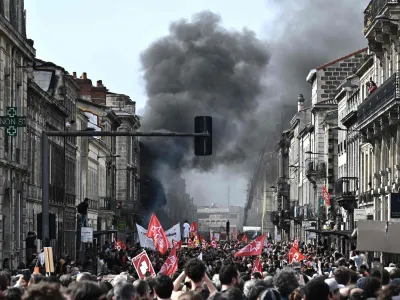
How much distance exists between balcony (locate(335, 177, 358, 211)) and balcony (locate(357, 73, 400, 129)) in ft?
47.9

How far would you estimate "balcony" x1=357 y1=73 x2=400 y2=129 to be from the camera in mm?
48531

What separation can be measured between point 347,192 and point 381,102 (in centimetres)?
2280

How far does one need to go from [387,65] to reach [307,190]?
60.0 metres

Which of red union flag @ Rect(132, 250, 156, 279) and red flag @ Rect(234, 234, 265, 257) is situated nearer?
red union flag @ Rect(132, 250, 156, 279)

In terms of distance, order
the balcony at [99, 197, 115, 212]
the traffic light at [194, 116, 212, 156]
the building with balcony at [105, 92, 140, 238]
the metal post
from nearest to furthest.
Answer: the traffic light at [194, 116, 212, 156]
the metal post
the balcony at [99, 197, 115, 212]
the building with balcony at [105, 92, 140, 238]

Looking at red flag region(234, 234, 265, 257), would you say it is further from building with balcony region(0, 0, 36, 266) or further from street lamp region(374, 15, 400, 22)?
street lamp region(374, 15, 400, 22)

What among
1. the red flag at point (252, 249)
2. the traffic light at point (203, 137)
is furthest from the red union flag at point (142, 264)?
the red flag at point (252, 249)

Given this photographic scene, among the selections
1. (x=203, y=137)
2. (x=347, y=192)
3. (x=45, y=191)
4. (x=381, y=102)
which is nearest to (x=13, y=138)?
(x=381, y=102)

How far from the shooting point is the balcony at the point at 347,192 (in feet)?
243

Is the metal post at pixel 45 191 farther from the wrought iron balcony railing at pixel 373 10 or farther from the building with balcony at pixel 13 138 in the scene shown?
the wrought iron balcony railing at pixel 373 10

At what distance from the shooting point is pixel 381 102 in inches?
2050

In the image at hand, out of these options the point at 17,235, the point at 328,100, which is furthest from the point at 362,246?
the point at 328,100

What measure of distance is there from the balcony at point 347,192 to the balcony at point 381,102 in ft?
47.9

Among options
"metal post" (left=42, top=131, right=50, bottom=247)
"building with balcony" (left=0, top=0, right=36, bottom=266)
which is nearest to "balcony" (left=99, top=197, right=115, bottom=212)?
"building with balcony" (left=0, top=0, right=36, bottom=266)
